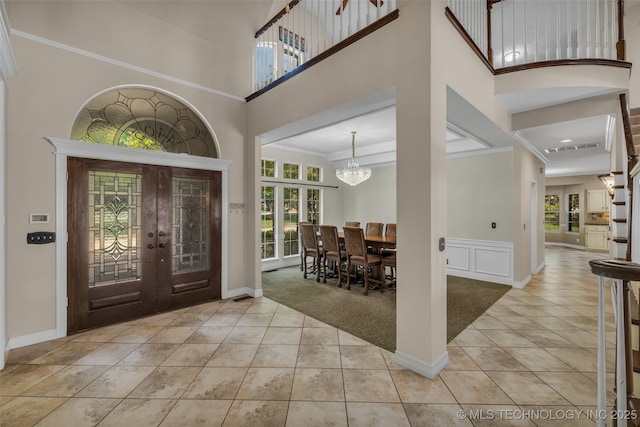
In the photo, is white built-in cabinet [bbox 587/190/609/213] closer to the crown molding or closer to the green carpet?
the green carpet

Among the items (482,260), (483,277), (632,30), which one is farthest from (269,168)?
(632,30)

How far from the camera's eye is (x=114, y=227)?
123 inches

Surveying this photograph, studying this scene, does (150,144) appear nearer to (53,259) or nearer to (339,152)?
(53,259)

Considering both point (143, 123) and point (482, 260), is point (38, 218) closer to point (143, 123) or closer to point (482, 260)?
point (143, 123)

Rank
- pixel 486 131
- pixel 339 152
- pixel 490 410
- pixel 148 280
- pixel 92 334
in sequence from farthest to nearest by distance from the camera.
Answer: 1. pixel 339 152
2. pixel 486 131
3. pixel 148 280
4. pixel 92 334
5. pixel 490 410

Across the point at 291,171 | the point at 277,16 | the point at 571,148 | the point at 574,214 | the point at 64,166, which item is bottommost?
the point at 574,214

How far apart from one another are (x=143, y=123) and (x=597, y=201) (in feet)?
41.7

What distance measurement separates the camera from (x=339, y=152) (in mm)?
7066

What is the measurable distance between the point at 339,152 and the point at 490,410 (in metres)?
6.05

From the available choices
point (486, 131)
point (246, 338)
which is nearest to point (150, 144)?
point (246, 338)

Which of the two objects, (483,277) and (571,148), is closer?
(483,277)

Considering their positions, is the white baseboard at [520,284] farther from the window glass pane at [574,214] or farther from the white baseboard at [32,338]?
the window glass pane at [574,214]

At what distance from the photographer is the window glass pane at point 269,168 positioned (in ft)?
20.7

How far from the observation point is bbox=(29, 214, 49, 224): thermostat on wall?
2.63 metres
